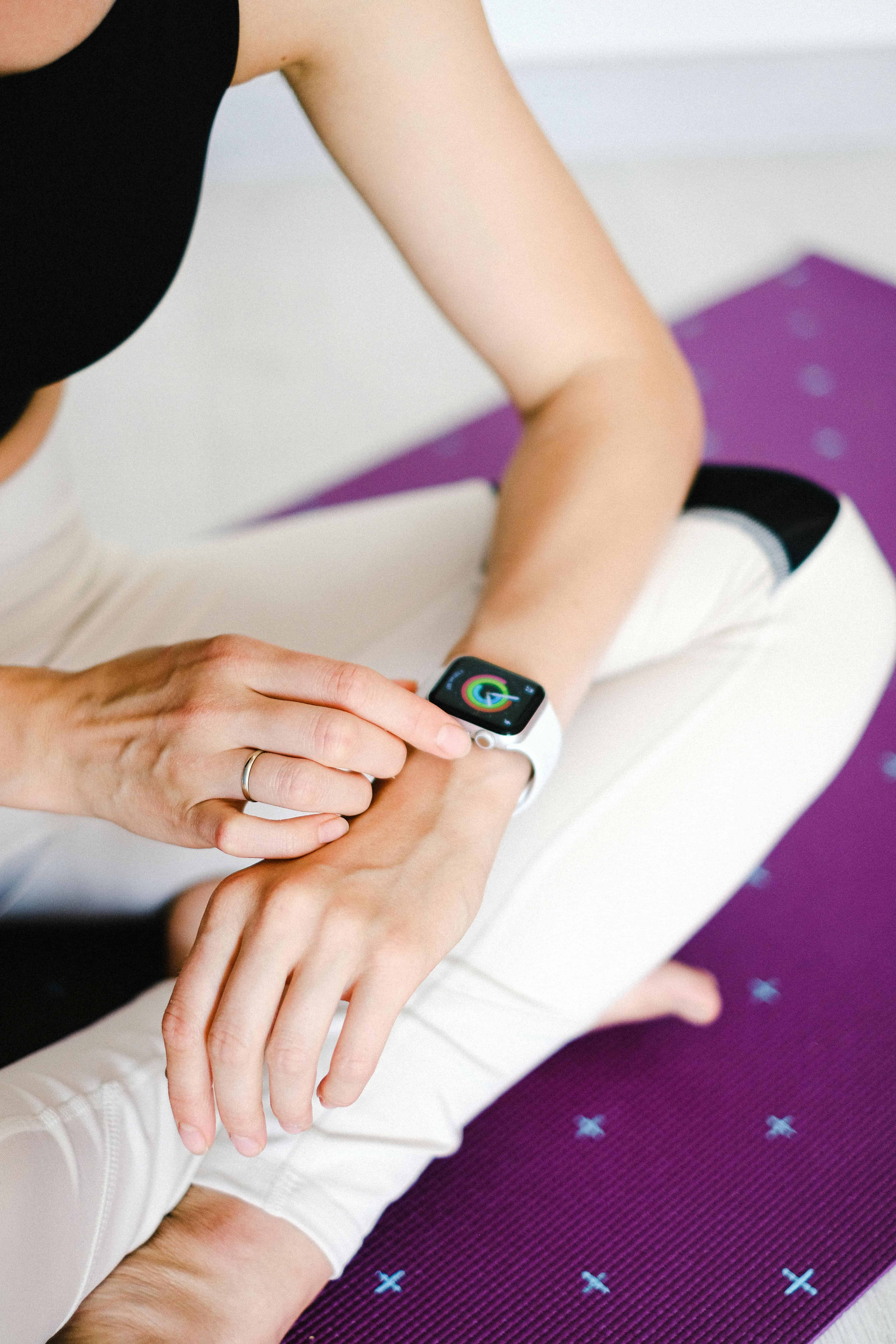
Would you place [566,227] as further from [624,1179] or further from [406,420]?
[406,420]

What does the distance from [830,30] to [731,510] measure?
2.56m

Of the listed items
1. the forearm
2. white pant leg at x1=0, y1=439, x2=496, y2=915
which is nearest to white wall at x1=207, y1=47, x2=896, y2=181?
white pant leg at x1=0, y1=439, x2=496, y2=915

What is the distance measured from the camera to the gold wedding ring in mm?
685

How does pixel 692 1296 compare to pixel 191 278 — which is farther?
pixel 191 278

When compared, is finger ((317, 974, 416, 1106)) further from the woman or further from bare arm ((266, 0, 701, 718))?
bare arm ((266, 0, 701, 718))

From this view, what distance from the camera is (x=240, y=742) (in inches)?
27.3

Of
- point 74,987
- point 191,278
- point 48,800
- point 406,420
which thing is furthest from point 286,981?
point 191,278

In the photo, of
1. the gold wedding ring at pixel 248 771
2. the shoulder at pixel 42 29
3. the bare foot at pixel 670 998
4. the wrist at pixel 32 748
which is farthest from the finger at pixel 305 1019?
the shoulder at pixel 42 29

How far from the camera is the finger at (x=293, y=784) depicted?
2.21 feet

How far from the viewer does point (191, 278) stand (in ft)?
8.40

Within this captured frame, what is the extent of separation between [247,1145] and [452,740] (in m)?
0.27

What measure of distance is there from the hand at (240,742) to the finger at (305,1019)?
3.0 inches

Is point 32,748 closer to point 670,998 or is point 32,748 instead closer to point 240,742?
point 240,742

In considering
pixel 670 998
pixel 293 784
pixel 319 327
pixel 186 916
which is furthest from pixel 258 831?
pixel 319 327
